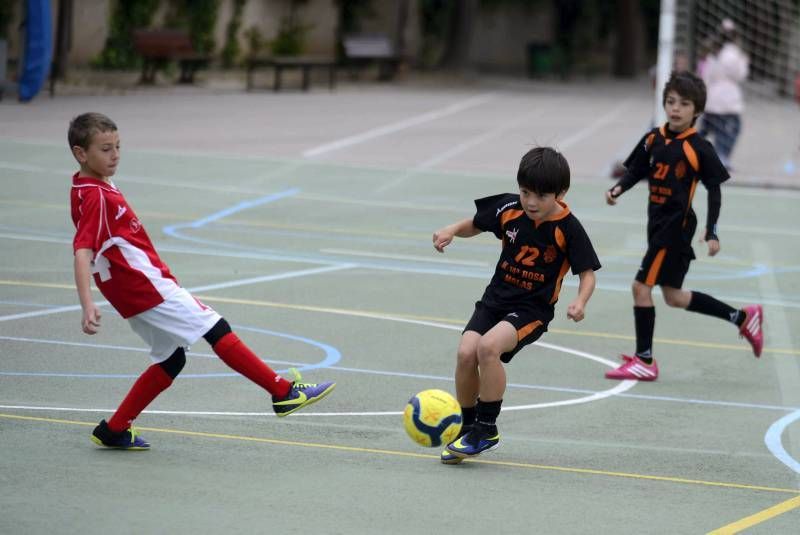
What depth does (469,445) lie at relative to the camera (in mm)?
6664

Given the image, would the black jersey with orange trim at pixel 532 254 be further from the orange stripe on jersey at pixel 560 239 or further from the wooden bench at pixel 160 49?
the wooden bench at pixel 160 49

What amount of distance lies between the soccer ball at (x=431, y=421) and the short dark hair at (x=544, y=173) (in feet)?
3.58

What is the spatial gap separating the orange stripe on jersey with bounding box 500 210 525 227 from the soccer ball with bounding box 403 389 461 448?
921 mm

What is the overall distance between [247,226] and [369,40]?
73.9ft

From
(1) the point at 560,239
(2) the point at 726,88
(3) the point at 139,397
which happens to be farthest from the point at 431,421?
(2) the point at 726,88

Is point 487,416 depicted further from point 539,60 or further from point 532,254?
point 539,60

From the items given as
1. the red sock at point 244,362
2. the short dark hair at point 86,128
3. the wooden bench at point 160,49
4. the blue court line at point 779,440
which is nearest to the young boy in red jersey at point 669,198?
the blue court line at point 779,440

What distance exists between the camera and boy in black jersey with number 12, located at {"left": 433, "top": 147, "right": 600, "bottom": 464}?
6621 mm

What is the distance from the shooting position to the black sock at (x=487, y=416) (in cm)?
672

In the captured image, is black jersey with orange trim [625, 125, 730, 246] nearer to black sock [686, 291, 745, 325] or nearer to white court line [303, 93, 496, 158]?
black sock [686, 291, 745, 325]

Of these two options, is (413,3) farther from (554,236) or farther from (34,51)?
(554,236)

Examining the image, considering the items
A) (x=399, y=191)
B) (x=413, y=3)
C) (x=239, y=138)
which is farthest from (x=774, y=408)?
(x=413, y=3)

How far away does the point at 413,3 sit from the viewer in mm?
42625

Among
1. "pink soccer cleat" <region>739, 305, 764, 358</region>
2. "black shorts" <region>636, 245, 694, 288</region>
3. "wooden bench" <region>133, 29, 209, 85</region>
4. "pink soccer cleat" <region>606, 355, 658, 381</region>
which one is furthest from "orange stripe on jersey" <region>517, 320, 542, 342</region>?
"wooden bench" <region>133, 29, 209, 85</region>
